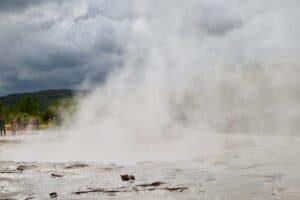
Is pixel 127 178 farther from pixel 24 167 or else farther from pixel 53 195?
pixel 24 167

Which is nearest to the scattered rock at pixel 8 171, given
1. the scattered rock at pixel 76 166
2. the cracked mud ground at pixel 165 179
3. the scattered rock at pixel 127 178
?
the cracked mud ground at pixel 165 179

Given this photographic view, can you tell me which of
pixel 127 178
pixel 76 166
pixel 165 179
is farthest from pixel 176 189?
pixel 76 166

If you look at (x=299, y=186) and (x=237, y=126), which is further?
(x=237, y=126)

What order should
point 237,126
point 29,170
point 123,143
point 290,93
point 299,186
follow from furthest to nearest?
point 237,126
point 290,93
point 123,143
point 29,170
point 299,186

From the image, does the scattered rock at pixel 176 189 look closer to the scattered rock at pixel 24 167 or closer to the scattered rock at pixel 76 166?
the scattered rock at pixel 76 166

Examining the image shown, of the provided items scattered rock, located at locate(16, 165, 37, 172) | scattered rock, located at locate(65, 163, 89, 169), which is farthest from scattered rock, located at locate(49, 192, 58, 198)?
scattered rock, located at locate(16, 165, 37, 172)

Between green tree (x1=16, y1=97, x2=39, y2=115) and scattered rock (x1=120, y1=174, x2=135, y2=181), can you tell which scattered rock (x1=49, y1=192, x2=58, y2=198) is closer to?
scattered rock (x1=120, y1=174, x2=135, y2=181)

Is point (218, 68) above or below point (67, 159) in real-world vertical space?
above

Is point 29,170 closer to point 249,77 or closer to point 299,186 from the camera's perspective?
point 299,186

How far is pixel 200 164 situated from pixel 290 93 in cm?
2374

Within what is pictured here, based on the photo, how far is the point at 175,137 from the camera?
35.8 meters

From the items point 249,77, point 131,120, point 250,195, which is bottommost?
point 250,195

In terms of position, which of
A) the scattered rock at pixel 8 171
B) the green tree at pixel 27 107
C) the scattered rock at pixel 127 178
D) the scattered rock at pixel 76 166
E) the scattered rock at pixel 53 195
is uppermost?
the green tree at pixel 27 107

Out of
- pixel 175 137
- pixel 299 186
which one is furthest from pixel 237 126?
pixel 299 186
